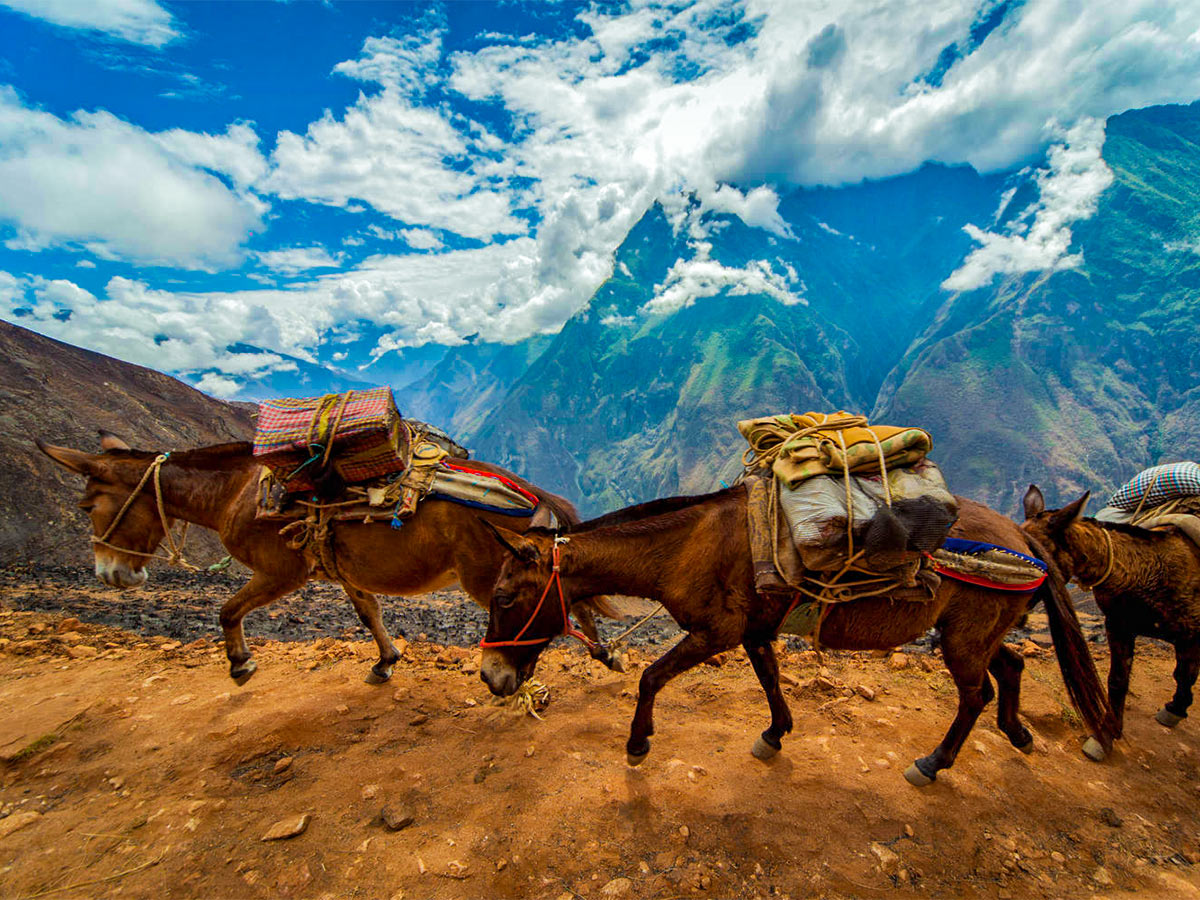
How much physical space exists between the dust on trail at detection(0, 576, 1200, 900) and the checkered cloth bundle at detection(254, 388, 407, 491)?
232 cm

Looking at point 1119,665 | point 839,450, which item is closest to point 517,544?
point 839,450

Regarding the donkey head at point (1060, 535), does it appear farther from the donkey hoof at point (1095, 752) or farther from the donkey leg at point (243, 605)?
the donkey leg at point (243, 605)

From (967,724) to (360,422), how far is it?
18.1 feet

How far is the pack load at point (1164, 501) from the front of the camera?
15.8ft

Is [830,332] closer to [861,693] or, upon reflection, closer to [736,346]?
[736,346]

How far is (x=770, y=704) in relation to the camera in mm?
4188

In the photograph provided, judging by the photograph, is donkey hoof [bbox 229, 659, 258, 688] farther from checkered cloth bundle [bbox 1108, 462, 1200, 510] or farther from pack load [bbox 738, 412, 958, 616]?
checkered cloth bundle [bbox 1108, 462, 1200, 510]

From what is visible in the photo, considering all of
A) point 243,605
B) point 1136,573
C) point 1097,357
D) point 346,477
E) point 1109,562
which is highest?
point 1097,357

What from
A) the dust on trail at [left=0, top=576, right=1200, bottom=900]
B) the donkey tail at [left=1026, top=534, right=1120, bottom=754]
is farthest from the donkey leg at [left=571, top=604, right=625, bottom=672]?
the donkey tail at [left=1026, top=534, right=1120, bottom=754]

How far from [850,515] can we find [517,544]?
2.24 meters

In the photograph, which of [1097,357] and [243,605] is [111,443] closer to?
[243,605]

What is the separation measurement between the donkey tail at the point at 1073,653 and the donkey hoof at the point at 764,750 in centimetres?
241

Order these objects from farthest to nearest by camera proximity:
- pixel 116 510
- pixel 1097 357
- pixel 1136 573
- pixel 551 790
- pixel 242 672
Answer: pixel 1097 357 → pixel 116 510 → pixel 242 672 → pixel 1136 573 → pixel 551 790

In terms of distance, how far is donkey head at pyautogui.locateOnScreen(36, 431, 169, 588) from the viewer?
5219 millimetres
